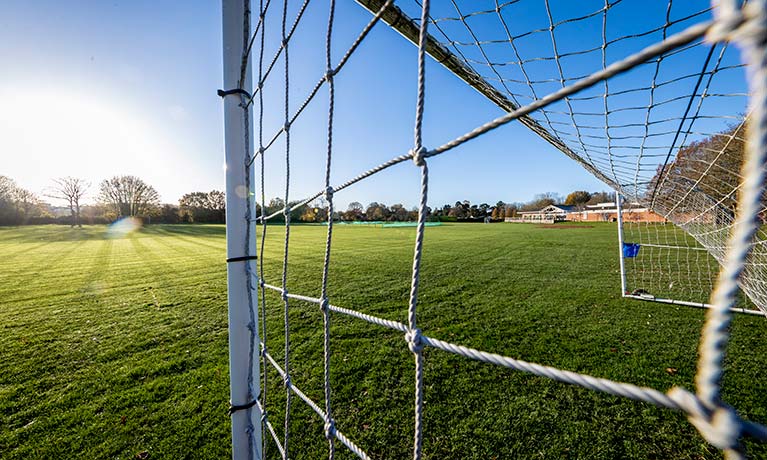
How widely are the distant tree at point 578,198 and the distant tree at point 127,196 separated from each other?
5093 centimetres

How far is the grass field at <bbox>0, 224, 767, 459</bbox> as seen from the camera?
1.62 metres

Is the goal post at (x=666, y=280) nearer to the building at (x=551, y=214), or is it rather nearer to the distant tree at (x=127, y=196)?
the building at (x=551, y=214)

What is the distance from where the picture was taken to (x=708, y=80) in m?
1.39

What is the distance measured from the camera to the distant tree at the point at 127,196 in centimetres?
3048

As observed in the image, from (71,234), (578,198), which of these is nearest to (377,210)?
(71,234)

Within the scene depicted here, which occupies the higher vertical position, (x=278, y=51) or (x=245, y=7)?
(x=245, y=7)

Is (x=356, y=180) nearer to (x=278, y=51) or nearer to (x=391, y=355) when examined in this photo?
(x=278, y=51)

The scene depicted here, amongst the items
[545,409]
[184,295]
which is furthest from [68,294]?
[545,409]

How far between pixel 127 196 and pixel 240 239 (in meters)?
39.8

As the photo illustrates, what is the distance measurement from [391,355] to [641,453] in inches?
63.4

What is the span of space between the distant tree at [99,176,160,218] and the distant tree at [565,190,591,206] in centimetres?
5093

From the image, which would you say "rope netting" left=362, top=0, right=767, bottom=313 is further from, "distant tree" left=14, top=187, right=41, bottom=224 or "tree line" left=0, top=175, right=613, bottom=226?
"distant tree" left=14, top=187, right=41, bottom=224

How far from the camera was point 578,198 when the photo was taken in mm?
42031

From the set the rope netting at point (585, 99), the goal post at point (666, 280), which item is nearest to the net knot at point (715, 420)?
the rope netting at point (585, 99)
